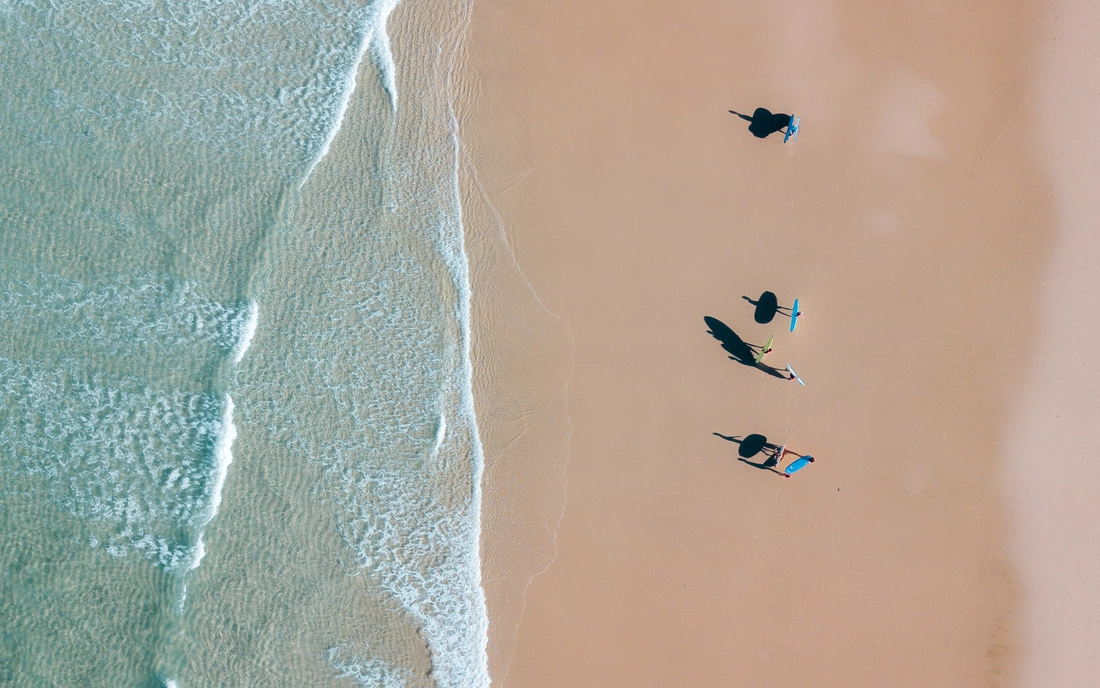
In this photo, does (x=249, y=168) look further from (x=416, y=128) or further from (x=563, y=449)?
(x=563, y=449)

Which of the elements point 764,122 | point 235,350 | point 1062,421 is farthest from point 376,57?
point 1062,421

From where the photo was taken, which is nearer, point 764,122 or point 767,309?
point 767,309

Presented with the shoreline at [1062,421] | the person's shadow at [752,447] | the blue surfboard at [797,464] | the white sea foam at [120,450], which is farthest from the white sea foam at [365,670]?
the shoreline at [1062,421]

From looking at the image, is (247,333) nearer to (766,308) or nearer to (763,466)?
(766,308)

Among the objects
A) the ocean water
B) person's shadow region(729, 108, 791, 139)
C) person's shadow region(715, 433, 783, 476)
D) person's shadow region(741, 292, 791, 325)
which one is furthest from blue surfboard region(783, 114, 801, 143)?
the ocean water

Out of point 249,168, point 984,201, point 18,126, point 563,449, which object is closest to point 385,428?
point 563,449
